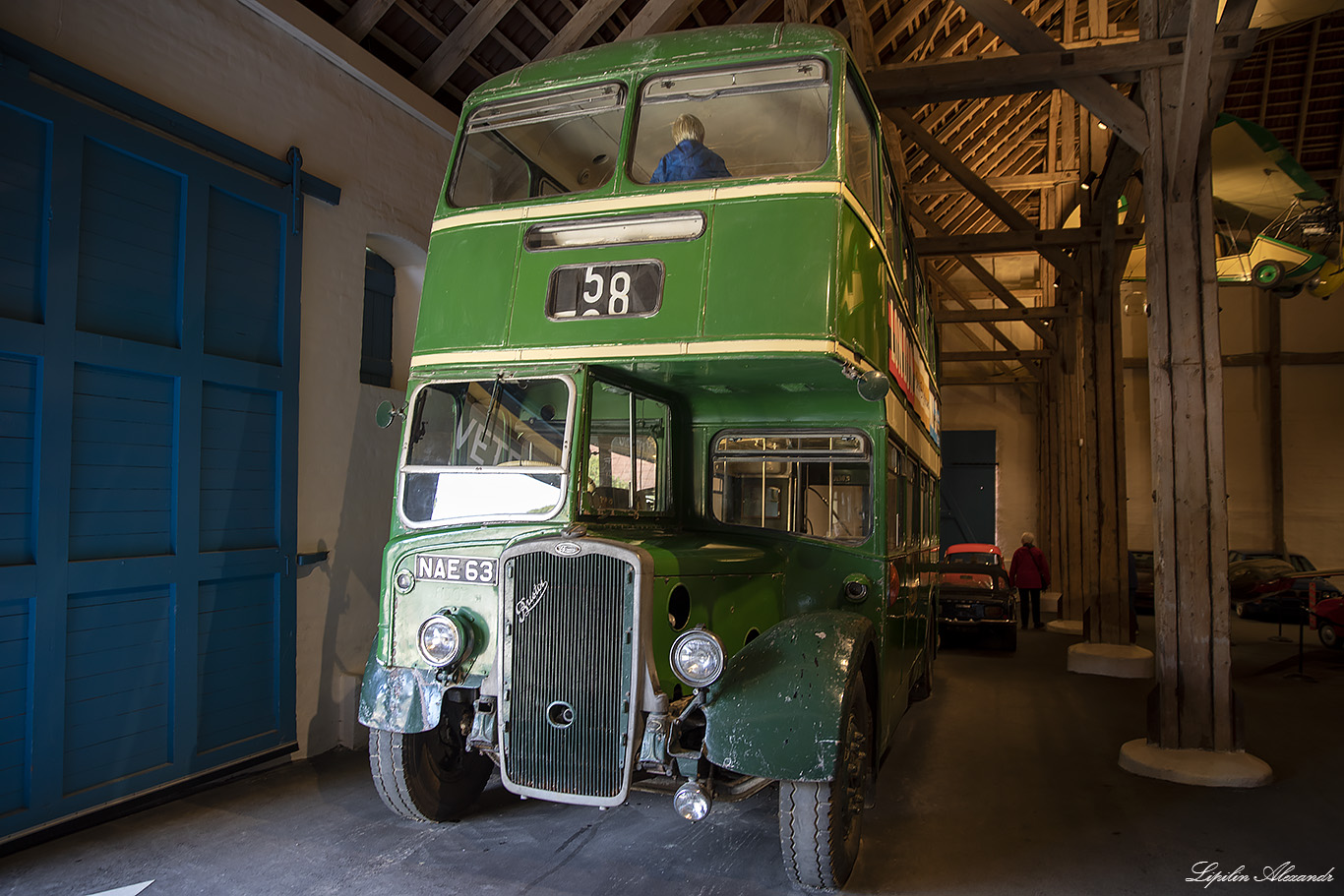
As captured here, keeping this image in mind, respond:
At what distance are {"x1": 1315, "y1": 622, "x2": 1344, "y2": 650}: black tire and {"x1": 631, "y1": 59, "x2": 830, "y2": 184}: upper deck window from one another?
1182 cm

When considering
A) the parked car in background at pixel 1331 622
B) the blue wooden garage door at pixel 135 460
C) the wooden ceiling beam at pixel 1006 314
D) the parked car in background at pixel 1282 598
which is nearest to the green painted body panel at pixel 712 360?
the blue wooden garage door at pixel 135 460

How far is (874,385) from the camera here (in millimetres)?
Result: 4016

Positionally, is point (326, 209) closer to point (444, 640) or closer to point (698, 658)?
point (444, 640)

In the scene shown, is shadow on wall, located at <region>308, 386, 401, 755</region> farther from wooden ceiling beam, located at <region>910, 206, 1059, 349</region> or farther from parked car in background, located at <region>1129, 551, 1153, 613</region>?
parked car in background, located at <region>1129, 551, 1153, 613</region>

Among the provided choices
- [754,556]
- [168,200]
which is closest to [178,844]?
[754,556]

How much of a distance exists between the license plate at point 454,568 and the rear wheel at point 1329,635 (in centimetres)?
1261

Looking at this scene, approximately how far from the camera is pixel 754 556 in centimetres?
448

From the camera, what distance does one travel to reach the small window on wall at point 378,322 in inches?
284

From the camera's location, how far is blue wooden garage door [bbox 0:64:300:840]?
4.21 meters

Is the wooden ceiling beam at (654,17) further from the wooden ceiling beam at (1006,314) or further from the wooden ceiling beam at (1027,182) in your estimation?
the wooden ceiling beam at (1006,314)

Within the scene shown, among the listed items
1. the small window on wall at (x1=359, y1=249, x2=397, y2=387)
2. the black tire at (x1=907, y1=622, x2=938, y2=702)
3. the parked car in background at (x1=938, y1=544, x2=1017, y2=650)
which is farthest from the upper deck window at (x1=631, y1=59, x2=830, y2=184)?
the parked car in background at (x1=938, y1=544, x2=1017, y2=650)

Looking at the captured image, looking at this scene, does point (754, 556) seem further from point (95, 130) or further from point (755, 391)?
point (95, 130)

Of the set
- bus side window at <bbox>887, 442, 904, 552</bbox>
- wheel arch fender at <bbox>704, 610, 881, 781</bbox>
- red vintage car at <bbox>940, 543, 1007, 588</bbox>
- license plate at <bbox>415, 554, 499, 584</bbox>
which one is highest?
bus side window at <bbox>887, 442, 904, 552</bbox>

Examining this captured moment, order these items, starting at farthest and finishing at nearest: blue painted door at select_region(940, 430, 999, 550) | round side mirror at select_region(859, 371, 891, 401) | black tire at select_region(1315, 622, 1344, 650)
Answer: blue painted door at select_region(940, 430, 999, 550)
black tire at select_region(1315, 622, 1344, 650)
round side mirror at select_region(859, 371, 891, 401)
